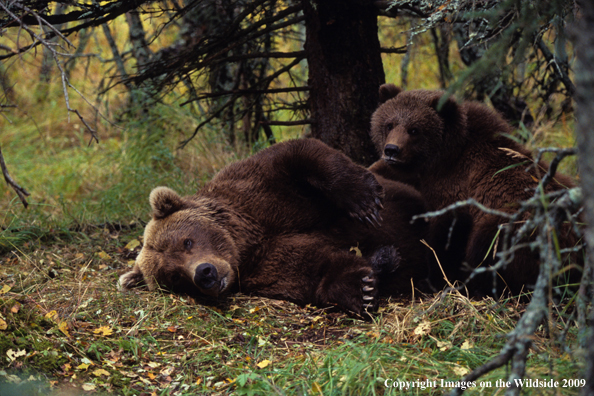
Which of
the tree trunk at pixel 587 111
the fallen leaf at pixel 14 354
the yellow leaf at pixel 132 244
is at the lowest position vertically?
the yellow leaf at pixel 132 244

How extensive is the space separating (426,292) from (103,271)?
2835mm

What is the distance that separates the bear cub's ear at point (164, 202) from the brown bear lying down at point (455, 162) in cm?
173

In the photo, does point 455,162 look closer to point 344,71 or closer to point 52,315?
point 344,71

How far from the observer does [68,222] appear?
19.3 ft

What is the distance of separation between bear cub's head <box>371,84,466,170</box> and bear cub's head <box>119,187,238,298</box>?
57.1 inches

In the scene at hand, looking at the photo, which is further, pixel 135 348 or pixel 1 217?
pixel 1 217

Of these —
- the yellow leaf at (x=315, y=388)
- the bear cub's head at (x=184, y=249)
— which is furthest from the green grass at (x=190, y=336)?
the bear cub's head at (x=184, y=249)

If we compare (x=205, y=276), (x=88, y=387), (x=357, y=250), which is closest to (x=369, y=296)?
(x=357, y=250)

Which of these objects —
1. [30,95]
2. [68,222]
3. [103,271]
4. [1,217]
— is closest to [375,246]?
[103,271]

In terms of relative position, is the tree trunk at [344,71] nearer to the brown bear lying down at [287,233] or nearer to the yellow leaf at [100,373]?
the brown bear lying down at [287,233]

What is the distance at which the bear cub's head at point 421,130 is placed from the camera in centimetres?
412

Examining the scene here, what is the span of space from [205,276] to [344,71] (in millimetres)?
2451

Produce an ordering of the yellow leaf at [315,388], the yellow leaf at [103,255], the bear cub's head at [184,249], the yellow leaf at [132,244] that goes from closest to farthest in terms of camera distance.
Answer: the yellow leaf at [315,388] → the bear cub's head at [184,249] → the yellow leaf at [103,255] → the yellow leaf at [132,244]

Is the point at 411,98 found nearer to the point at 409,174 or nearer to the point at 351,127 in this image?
the point at 409,174
